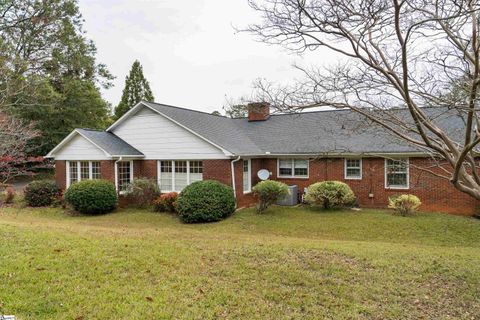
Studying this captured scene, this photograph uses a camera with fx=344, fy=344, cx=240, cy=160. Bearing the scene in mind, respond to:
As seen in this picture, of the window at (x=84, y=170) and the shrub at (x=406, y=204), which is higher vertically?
the window at (x=84, y=170)

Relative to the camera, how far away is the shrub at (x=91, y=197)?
600 inches

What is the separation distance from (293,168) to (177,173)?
612 centimetres

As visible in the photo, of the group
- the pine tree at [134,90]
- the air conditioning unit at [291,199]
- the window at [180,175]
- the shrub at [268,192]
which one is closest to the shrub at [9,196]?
the window at [180,175]

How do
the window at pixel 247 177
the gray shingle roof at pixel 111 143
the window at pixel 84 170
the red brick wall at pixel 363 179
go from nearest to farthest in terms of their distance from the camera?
1. the red brick wall at pixel 363 179
2. the gray shingle roof at pixel 111 143
3. the window at pixel 247 177
4. the window at pixel 84 170

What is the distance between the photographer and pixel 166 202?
1537 cm

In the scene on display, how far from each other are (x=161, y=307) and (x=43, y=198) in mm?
15550

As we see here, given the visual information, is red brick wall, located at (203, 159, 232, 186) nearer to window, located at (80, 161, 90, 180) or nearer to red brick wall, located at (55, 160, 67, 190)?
window, located at (80, 161, 90, 180)

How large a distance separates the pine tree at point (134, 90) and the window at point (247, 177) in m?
30.8

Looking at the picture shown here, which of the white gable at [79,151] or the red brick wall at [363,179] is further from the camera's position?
the white gable at [79,151]

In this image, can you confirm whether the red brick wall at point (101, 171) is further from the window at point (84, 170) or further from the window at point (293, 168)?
the window at point (293, 168)

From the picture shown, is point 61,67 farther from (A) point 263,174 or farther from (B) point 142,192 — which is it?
(A) point 263,174

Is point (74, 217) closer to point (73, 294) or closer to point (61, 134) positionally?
point (73, 294)

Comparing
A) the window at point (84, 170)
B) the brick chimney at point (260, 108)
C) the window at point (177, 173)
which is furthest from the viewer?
the window at point (84, 170)

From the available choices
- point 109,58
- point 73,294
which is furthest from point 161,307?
point 109,58
